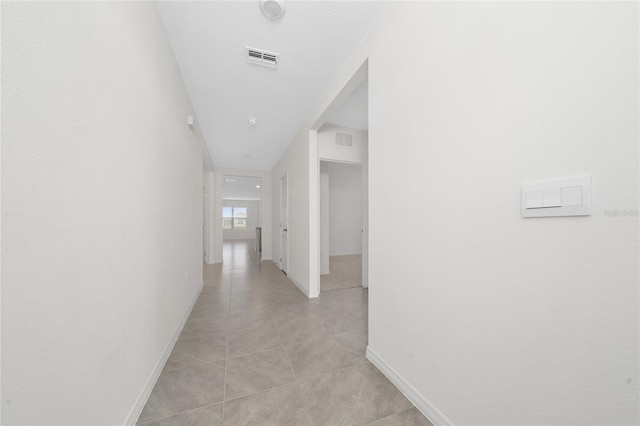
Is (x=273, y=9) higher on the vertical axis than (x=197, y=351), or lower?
higher

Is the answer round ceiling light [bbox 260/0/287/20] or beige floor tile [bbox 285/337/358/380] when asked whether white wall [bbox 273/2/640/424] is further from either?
round ceiling light [bbox 260/0/287/20]

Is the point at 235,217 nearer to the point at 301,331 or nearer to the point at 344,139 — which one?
the point at 344,139

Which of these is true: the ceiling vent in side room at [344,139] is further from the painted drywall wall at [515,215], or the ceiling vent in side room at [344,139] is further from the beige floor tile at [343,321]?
the beige floor tile at [343,321]

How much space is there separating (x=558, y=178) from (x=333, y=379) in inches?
66.4

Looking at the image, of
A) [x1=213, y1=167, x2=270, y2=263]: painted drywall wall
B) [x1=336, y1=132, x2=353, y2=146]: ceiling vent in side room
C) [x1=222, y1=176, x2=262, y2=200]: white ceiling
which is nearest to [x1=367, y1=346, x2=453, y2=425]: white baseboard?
[x1=336, y1=132, x2=353, y2=146]: ceiling vent in side room

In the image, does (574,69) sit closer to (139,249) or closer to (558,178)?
(558,178)

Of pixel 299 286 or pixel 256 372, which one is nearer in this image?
pixel 256 372

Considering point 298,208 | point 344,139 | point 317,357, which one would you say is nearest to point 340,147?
point 344,139

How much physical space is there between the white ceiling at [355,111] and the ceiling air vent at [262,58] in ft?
3.20

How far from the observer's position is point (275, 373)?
63.2 inches

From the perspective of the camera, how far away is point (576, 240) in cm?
71

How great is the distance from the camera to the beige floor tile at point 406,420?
3.97 ft

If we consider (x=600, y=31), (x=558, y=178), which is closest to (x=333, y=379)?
(x=558, y=178)

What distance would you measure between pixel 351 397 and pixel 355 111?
308 cm
